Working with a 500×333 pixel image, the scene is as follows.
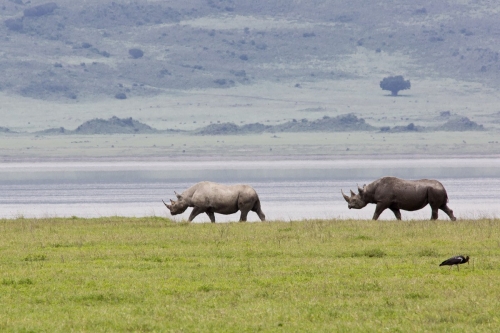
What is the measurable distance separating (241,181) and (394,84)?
88.4 m

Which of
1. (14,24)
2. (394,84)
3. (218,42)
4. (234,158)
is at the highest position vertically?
(14,24)

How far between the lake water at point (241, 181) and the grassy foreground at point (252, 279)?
10273 mm

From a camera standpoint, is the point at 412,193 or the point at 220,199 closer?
the point at 412,193

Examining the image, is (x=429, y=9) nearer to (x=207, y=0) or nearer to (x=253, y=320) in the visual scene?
(x=207, y=0)

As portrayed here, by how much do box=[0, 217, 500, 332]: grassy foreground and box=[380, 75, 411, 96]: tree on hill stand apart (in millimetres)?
122399

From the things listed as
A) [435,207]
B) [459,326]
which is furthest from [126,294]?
[435,207]

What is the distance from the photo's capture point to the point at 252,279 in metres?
15.9

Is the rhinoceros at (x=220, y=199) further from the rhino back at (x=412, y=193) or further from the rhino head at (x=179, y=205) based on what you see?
the rhino back at (x=412, y=193)

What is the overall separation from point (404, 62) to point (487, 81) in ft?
53.7

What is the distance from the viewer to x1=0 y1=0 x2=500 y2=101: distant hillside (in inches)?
5950

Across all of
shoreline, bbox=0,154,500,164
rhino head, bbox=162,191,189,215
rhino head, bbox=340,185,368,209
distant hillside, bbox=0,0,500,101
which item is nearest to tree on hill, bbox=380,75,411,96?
distant hillside, bbox=0,0,500,101

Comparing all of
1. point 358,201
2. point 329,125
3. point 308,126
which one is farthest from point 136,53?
point 358,201

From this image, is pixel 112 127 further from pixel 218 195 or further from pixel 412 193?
pixel 412 193

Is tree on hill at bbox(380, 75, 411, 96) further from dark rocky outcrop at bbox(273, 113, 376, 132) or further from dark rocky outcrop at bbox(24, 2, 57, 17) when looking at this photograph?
dark rocky outcrop at bbox(24, 2, 57, 17)
